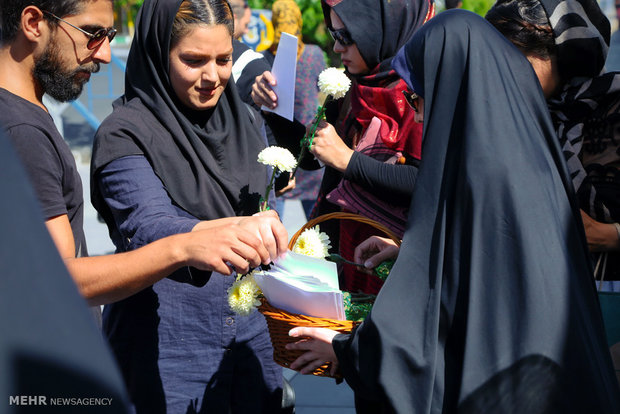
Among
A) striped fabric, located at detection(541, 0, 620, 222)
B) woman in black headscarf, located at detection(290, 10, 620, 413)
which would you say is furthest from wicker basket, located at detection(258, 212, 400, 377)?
striped fabric, located at detection(541, 0, 620, 222)

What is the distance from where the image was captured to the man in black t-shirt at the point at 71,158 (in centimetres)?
167

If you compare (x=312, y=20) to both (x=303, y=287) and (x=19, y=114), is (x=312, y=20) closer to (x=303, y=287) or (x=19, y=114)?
(x=19, y=114)

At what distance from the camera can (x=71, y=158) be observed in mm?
2029

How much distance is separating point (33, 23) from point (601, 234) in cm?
199

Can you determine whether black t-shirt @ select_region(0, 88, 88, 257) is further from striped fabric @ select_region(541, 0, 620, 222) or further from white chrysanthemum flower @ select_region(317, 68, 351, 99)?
striped fabric @ select_region(541, 0, 620, 222)

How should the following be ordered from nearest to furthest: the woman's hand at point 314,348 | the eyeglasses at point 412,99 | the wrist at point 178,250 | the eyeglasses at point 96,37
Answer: the wrist at point 178,250
the woman's hand at point 314,348
the eyeglasses at point 96,37
the eyeglasses at point 412,99

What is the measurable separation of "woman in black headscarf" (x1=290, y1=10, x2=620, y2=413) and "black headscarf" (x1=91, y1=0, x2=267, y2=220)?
2.55ft

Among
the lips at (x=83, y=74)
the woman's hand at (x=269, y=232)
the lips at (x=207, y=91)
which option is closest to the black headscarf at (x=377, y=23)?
the lips at (x=207, y=91)

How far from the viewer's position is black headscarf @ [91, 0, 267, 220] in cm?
202

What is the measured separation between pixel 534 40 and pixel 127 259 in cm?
153

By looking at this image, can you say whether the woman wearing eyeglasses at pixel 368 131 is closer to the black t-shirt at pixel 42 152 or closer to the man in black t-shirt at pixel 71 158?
the man in black t-shirt at pixel 71 158

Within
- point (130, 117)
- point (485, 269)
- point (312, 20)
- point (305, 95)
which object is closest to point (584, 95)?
point (485, 269)

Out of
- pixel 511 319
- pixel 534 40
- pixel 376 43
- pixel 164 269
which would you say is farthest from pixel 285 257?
pixel 376 43

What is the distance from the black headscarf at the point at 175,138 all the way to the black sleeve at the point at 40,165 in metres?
0.15
